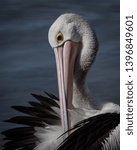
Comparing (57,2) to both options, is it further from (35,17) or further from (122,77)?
(122,77)

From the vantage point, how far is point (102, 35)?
2.18 metres

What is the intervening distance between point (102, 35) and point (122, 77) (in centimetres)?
13

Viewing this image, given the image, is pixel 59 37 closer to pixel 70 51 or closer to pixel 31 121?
pixel 70 51

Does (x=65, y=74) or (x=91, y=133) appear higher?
(x=65, y=74)

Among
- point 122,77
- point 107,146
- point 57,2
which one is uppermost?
point 57,2

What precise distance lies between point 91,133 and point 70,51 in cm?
20

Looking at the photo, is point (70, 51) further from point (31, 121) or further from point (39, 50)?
point (31, 121)

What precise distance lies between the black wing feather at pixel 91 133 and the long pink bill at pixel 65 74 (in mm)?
45

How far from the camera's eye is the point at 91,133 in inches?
81.7

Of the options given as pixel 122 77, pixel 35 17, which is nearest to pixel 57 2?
pixel 35 17

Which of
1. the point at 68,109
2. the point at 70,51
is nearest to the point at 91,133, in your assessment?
the point at 68,109

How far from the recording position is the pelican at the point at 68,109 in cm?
209

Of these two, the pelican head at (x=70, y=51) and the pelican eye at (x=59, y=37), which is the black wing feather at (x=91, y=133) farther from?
the pelican eye at (x=59, y=37)

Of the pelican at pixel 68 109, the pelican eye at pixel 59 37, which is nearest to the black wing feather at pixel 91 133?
the pelican at pixel 68 109
